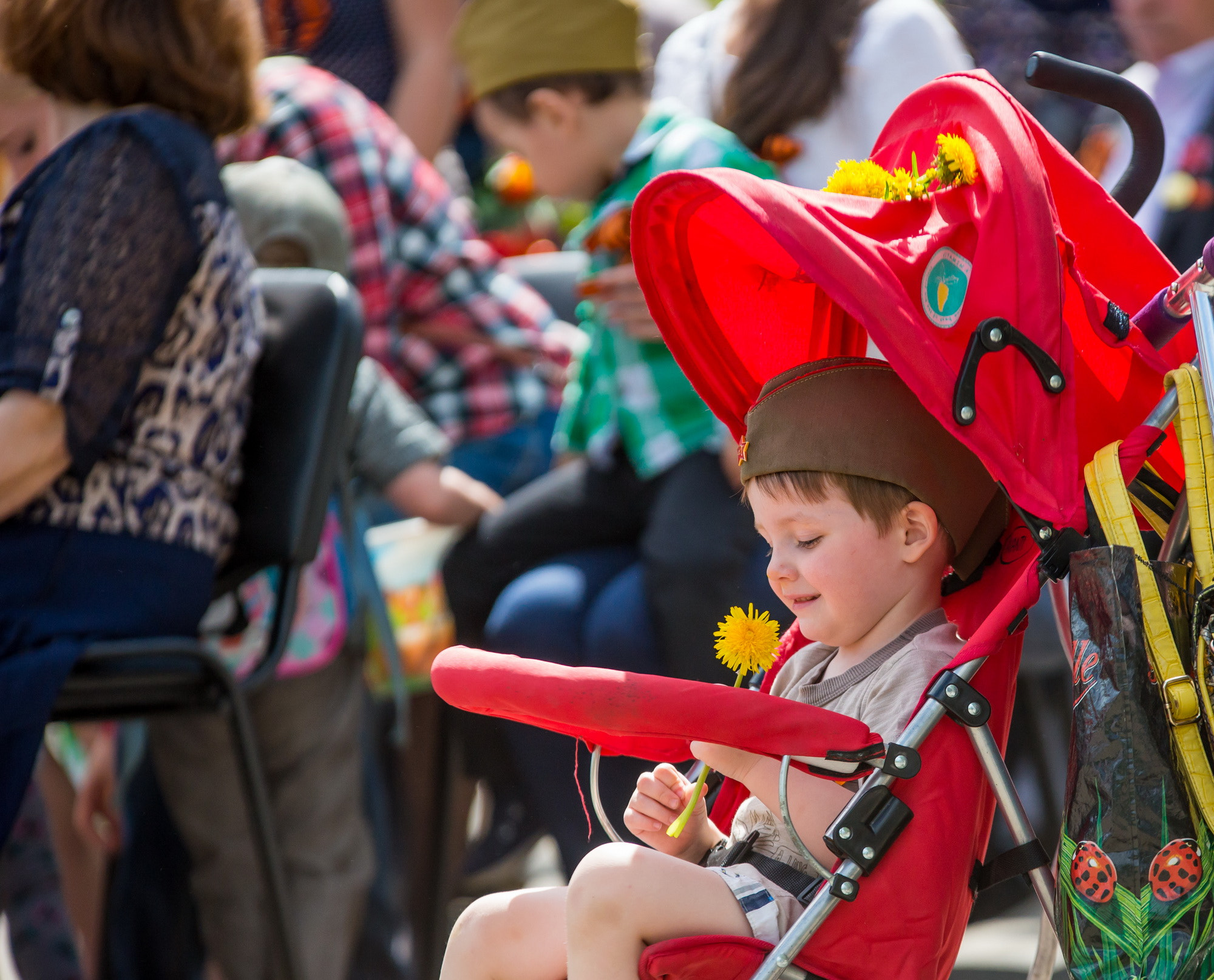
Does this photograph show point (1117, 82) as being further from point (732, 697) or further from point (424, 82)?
point (424, 82)

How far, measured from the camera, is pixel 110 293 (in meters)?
2.02

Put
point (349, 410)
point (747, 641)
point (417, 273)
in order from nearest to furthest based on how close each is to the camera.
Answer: point (747, 641)
point (349, 410)
point (417, 273)

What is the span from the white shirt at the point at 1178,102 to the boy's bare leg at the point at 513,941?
1862 millimetres

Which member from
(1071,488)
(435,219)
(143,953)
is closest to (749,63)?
(435,219)

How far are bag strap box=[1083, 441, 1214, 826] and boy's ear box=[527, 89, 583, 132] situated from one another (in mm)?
1681

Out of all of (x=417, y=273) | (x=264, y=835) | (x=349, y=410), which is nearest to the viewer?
(x=264, y=835)

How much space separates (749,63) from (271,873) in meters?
1.70

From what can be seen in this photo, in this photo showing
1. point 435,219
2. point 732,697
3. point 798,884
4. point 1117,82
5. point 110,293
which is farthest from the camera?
point 435,219

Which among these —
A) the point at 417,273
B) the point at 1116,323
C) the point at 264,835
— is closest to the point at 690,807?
the point at 1116,323

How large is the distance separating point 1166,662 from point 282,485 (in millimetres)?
1440

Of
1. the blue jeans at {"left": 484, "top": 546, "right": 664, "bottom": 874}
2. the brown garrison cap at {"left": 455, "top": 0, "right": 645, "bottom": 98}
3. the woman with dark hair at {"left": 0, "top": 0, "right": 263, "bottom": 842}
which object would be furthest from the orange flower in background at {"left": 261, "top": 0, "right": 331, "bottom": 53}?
the blue jeans at {"left": 484, "top": 546, "right": 664, "bottom": 874}

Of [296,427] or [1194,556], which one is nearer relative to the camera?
[1194,556]

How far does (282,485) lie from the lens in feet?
7.51

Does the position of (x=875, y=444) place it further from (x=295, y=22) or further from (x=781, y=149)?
(x=295, y=22)
